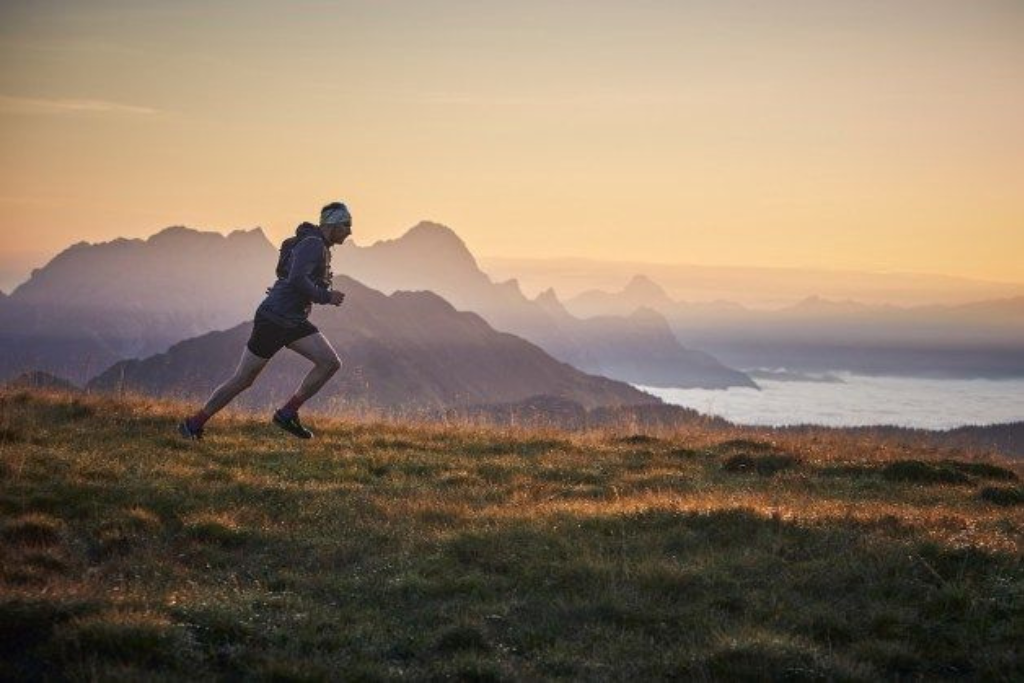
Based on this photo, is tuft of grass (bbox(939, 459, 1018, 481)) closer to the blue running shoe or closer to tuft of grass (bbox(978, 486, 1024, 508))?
tuft of grass (bbox(978, 486, 1024, 508))

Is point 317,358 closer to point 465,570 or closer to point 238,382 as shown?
point 238,382

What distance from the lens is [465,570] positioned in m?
9.16

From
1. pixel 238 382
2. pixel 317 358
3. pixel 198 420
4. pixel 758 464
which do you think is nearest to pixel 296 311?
pixel 317 358

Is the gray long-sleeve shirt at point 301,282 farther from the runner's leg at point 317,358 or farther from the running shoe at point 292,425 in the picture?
the running shoe at point 292,425

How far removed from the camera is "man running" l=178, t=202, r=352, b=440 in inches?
582

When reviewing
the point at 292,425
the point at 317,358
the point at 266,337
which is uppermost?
the point at 266,337

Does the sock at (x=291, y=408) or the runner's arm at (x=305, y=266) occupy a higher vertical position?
the runner's arm at (x=305, y=266)

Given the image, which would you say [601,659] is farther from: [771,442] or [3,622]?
[771,442]

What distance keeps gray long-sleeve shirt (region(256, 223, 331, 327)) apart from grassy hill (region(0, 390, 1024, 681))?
2.29 m

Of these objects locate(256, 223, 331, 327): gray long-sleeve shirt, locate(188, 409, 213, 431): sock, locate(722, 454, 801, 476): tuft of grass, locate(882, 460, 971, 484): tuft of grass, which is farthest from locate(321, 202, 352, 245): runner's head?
locate(882, 460, 971, 484): tuft of grass

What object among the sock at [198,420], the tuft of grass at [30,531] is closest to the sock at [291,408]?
the sock at [198,420]

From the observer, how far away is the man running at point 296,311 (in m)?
14.8

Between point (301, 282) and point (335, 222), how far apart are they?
4.07 ft

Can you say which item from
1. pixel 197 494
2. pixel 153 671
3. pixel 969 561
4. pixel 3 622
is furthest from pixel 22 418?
pixel 969 561
